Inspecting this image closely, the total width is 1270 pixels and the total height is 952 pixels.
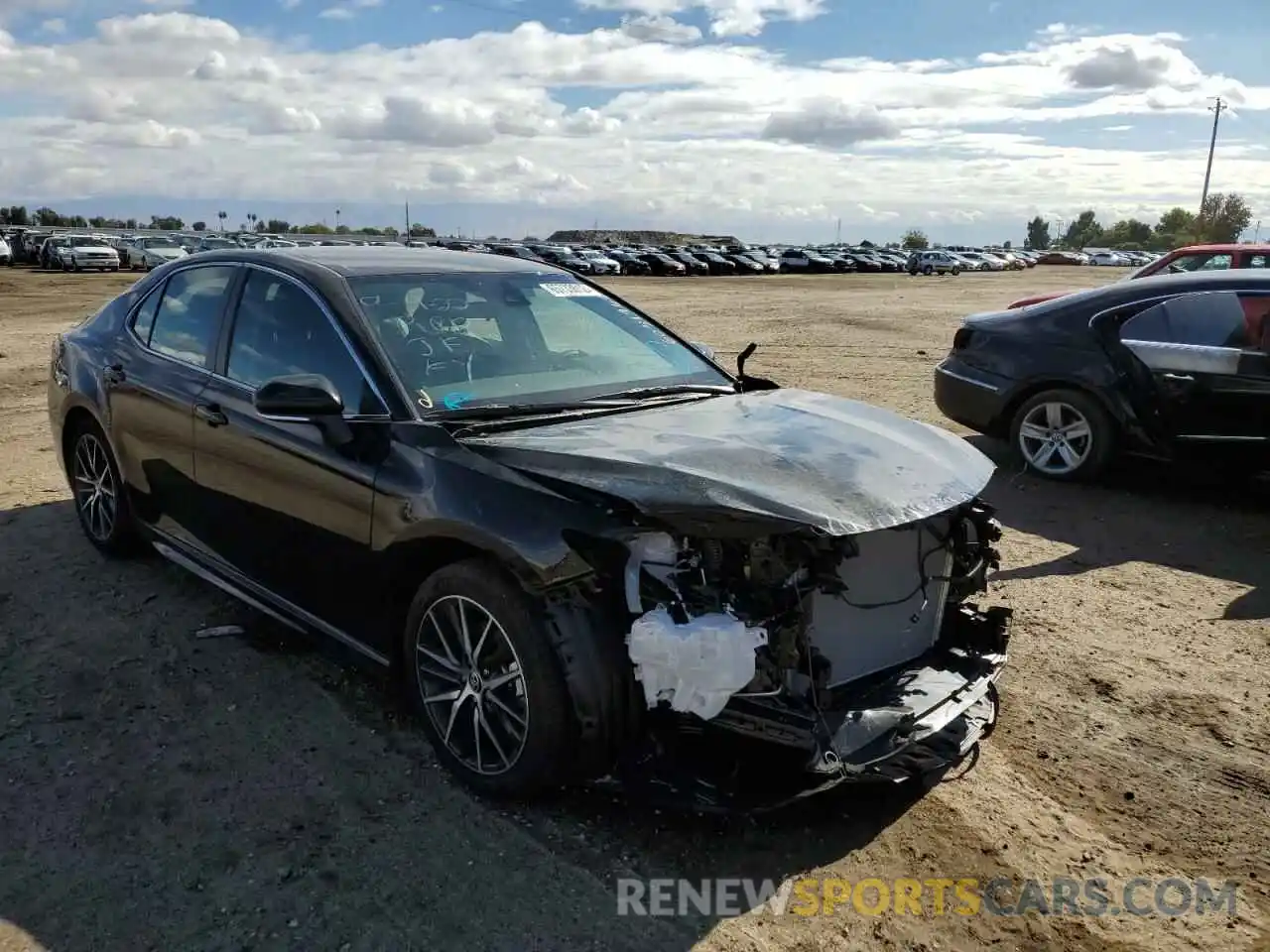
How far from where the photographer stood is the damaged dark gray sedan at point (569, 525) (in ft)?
9.69

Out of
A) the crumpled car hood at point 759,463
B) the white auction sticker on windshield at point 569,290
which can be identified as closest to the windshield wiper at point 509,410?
the crumpled car hood at point 759,463

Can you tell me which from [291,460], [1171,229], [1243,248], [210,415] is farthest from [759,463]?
[1171,229]

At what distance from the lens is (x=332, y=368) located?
383cm

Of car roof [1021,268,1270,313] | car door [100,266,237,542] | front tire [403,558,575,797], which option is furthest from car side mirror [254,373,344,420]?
car roof [1021,268,1270,313]

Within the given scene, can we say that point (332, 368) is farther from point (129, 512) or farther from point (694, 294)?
point (694, 294)

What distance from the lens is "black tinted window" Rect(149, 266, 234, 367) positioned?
452cm

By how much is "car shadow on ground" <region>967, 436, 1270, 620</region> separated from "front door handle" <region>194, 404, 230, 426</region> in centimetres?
399

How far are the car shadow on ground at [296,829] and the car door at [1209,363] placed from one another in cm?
453

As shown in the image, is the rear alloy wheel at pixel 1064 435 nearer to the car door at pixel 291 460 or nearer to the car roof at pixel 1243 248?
the car door at pixel 291 460

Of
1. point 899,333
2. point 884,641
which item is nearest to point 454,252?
point 884,641

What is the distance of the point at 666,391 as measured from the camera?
423 centimetres

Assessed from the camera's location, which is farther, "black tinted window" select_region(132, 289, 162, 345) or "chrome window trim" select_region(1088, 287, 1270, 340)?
"chrome window trim" select_region(1088, 287, 1270, 340)

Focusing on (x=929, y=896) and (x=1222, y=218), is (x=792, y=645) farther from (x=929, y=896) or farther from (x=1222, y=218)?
(x=1222, y=218)

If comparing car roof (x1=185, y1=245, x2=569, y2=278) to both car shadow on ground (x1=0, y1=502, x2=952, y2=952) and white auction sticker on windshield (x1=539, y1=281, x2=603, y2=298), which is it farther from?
car shadow on ground (x1=0, y1=502, x2=952, y2=952)
